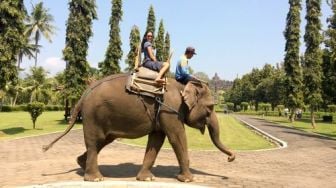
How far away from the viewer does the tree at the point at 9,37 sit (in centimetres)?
2388

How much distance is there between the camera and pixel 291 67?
50.4 meters

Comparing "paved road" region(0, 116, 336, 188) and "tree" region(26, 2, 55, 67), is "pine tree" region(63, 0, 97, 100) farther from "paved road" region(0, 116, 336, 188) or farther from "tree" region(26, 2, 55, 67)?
"tree" region(26, 2, 55, 67)

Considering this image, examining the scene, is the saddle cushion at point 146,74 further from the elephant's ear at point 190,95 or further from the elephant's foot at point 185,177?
the elephant's foot at point 185,177

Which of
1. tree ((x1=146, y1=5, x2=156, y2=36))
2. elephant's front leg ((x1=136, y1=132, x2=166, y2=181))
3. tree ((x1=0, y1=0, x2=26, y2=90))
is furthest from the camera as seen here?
tree ((x1=146, y1=5, x2=156, y2=36))

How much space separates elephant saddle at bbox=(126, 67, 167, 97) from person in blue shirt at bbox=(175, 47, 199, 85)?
29.5 inches

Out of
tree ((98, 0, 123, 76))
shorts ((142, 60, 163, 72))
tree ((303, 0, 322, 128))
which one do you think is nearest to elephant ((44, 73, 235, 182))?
shorts ((142, 60, 163, 72))

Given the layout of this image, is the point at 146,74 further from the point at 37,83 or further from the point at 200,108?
the point at 37,83

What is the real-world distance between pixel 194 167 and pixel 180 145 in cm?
262

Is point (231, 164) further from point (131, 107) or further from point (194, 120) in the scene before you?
point (131, 107)

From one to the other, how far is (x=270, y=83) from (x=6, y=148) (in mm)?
84237

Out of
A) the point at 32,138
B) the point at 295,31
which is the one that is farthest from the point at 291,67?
the point at 32,138

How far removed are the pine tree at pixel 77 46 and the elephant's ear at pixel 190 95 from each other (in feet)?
92.1

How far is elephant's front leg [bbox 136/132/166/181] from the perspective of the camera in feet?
29.9

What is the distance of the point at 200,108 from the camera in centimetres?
948
